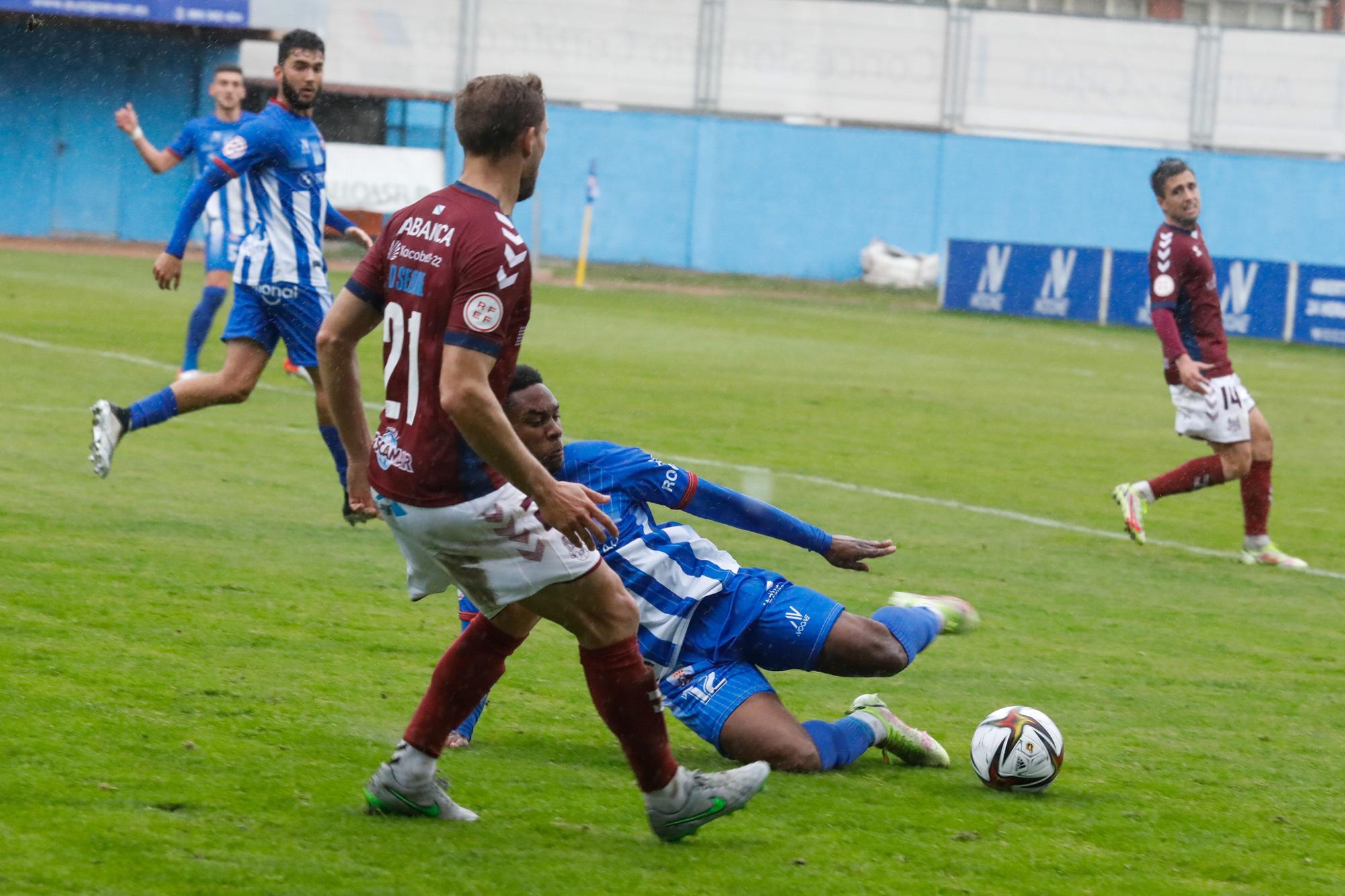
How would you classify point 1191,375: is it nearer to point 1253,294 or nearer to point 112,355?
point 112,355

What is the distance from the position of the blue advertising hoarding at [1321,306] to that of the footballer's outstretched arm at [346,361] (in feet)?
78.8

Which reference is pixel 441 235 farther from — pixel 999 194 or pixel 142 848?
pixel 999 194

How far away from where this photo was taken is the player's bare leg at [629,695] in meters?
3.89

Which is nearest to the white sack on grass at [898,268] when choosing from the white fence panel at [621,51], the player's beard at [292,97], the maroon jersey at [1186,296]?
the white fence panel at [621,51]

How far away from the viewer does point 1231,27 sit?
43156 mm

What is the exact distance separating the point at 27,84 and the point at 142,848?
36.7m

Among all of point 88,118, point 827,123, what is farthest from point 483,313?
point 827,123

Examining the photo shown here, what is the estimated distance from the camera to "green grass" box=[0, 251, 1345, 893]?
3928 mm

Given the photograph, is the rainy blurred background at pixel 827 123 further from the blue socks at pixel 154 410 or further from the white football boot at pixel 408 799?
the white football boot at pixel 408 799

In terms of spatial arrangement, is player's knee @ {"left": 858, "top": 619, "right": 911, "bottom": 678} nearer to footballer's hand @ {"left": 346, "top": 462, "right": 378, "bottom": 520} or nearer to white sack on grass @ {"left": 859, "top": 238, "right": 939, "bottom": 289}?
footballer's hand @ {"left": 346, "top": 462, "right": 378, "bottom": 520}

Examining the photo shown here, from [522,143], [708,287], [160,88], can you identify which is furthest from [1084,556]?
[160,88]

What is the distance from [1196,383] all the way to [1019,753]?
4.90 meters

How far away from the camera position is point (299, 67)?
7.78m

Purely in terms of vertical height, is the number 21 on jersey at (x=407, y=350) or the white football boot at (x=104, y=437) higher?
the number 21 on jersey at (x=407, y=350)
